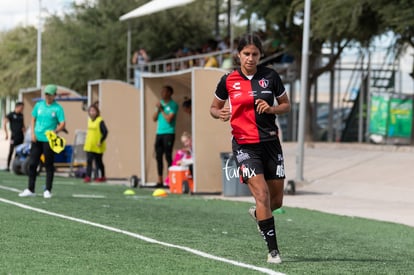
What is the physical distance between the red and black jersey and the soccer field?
1132 mm

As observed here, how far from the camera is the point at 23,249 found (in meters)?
9.67

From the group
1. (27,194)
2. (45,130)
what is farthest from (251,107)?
(27,194)

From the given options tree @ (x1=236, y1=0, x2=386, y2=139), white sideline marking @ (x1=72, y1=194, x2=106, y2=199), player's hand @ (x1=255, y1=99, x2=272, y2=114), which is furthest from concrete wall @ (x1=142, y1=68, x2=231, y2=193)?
player's hand @ (x1=255, y1=99, x2=272, y2=114)

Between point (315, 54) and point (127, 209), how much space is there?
20588 millimetres

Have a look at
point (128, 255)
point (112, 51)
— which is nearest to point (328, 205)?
point (128, 255)

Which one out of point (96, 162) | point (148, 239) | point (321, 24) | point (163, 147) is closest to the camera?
point (148, 239)

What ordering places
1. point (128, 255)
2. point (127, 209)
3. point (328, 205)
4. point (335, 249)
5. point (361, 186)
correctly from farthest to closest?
1. point (361, 186)
2. point (328, 205)
3. point (127, 209)
4. point (335, 249)
5. point (128, 255)

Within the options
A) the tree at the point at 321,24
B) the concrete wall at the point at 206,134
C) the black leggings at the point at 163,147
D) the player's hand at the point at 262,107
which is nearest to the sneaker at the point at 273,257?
the player's hand at the point at 262,107

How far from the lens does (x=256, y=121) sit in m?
9.21

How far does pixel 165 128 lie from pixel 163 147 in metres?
0.43

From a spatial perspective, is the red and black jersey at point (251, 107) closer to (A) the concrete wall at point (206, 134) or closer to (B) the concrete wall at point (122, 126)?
(A) the concrete wall at point (206, 134)

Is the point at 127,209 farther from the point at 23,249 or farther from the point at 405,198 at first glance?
the point at 405,198

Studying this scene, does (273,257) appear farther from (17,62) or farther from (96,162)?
(17,62)

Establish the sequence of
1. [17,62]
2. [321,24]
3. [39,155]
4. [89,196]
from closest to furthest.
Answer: [39,155]
[89,196]
[321,24]
[17,62]
